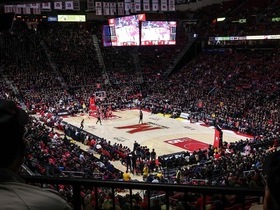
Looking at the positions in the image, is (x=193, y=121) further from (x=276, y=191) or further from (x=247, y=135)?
(x=276, y=191)

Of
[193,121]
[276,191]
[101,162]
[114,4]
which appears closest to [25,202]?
[276,191]

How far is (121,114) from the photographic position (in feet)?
119

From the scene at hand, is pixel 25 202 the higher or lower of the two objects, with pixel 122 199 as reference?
higher

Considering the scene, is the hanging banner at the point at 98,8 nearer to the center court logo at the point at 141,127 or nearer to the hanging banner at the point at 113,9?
the hanging banner at the point at 113,9

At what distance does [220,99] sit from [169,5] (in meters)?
9.98

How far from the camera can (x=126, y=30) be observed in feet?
141

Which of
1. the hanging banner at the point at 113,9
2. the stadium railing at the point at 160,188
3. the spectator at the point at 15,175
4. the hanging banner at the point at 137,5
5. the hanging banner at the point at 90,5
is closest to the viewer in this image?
the spectator at the point at 15,175

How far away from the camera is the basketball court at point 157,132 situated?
2475cm

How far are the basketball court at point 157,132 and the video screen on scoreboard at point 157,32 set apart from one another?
1151cm

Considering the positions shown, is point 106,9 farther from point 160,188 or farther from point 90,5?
point 160,188

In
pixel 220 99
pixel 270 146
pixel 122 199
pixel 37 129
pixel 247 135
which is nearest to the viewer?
pixel 122 199

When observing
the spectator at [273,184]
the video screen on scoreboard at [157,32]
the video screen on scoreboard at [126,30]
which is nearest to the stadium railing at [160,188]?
the spectator at [273,184]

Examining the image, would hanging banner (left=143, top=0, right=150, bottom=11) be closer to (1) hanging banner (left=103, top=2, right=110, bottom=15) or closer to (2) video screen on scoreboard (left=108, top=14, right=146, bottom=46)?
(1) hanging banner (left=103, top=2, right=110, bottom=15)

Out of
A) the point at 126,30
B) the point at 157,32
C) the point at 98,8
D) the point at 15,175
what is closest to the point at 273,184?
the point at 15,175
